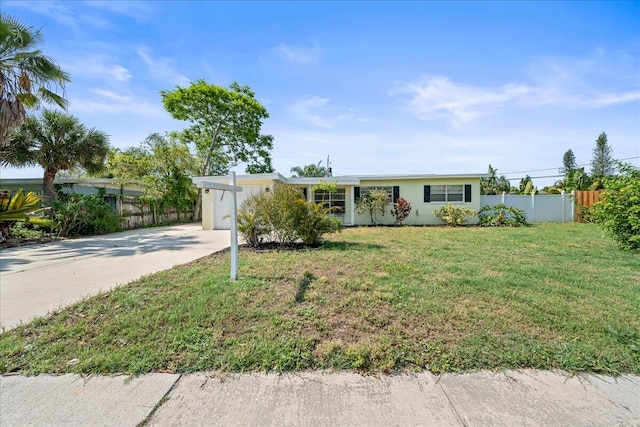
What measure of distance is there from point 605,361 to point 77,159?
55.6 feet

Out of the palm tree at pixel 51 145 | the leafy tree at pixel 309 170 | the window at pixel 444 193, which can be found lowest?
the window at pixel 444 193

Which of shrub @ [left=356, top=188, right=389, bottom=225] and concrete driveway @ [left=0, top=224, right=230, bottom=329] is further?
shrub @ [left=356, top=188, right=389, bottom=225]

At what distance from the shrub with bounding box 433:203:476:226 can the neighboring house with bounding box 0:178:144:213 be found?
17360mm

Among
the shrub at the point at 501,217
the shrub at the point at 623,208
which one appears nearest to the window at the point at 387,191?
the shrub at the point at 501,217

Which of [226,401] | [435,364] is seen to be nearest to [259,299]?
[226,401]

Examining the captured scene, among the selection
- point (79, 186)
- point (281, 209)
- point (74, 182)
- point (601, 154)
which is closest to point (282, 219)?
point (281, 209)

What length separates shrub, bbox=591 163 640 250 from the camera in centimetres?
696

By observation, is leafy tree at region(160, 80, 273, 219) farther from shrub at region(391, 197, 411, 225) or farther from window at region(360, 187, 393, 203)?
shrub at region(391, 197, 411, 225)

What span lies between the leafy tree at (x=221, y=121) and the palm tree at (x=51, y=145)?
9.05 metres

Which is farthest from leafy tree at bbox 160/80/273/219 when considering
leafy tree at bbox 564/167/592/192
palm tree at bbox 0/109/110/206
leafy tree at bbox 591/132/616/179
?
leafy tree at bbox 591/132/616/179

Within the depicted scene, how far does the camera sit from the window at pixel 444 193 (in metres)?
15.7

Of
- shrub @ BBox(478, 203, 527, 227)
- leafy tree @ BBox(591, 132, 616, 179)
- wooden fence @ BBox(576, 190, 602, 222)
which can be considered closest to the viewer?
shrub @ BBox(478, 203, 527, 227)

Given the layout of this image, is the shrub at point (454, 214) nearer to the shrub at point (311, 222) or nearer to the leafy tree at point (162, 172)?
the shrub at point (311, 222)

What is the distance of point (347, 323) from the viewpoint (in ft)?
10.6
